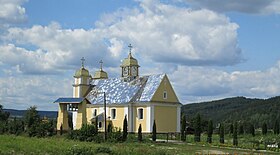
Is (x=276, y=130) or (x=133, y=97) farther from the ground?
(x=133, y=97)

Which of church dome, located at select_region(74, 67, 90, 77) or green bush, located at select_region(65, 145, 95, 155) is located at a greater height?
church dome, located at select_region(74, 67, 90, 77)

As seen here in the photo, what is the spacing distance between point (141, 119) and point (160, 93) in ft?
12.6

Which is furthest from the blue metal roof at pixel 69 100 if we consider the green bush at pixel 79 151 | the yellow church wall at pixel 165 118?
the green bush at pixel 79 151

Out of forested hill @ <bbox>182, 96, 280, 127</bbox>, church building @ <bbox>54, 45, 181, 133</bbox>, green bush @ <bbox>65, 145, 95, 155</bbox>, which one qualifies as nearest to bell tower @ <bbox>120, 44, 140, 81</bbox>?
church building @ <bbox>54, 45, 181, 133</bbox>

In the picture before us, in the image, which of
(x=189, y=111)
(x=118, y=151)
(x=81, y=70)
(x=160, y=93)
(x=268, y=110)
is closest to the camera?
(x=118, y=151)

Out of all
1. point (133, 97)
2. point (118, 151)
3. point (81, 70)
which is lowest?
point (118, 151)

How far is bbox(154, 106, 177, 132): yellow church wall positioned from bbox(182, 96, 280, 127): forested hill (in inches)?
1078

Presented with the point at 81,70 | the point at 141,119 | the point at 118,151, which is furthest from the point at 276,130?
the point at 118,151

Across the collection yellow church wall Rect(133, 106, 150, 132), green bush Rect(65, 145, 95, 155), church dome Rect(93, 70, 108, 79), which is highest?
church dome Rect(93, 70, 108, 79)

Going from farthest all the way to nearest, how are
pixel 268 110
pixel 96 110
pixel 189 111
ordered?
pixel 189 111 < pixel 268 110 < pixel 96 110

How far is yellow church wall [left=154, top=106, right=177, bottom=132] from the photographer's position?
5538 cm

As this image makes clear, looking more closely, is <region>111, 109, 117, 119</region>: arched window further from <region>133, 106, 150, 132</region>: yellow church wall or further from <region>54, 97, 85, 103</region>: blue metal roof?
<region>54, 97, 85, 103</region>: blue metal roof

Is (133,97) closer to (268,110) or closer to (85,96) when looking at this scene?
(85,96)

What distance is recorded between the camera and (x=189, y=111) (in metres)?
142
